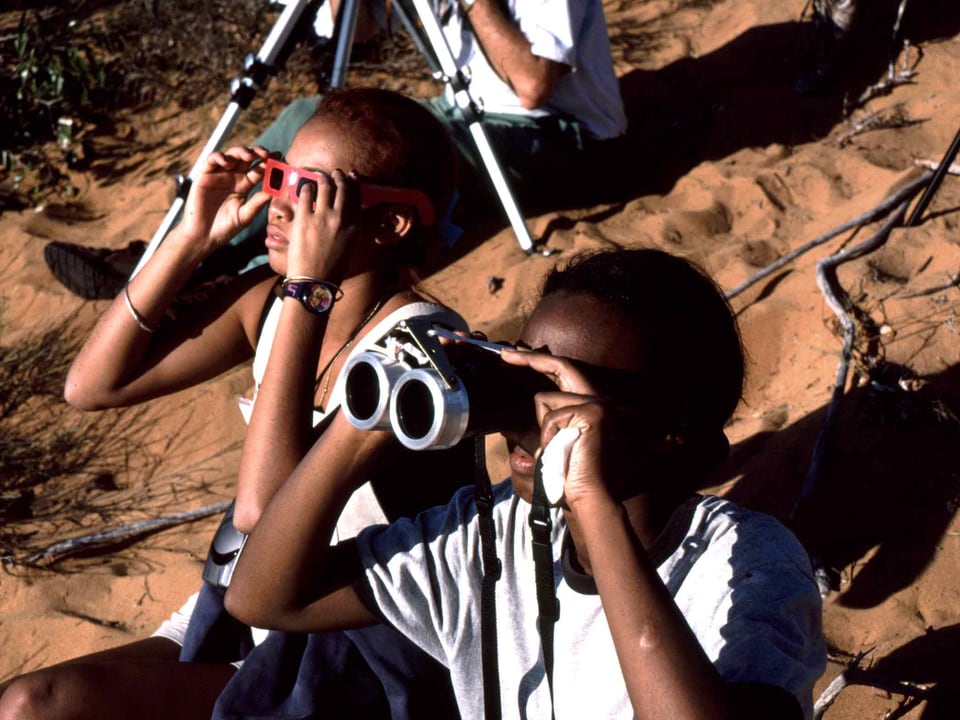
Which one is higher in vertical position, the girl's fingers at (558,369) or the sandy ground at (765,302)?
the girl's fingers at (558,369)

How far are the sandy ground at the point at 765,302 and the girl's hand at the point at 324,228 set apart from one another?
72 cm

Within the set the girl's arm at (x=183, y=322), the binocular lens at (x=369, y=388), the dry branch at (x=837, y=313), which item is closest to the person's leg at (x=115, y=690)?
the girl's arm at (x=183, y=322)

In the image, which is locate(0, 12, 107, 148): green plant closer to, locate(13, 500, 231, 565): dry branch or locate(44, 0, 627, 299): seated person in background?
locate(44, 0, 627, 299): seated person in background

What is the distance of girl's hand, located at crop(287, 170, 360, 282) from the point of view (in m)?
1.81

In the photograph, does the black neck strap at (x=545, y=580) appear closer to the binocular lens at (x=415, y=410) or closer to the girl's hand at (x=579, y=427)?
the girl's hand at (x=579, y=427)

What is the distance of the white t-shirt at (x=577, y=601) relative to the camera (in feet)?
4.16

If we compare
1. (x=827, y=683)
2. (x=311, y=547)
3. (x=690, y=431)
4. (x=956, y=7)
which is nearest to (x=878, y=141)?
(x=956, y=7)

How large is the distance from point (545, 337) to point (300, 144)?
814 millimetres

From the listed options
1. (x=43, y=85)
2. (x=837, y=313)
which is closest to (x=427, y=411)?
(x=837, y=313)

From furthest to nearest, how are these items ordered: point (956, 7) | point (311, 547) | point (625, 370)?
point (956, 7) < point (311, 547) < point (625, 370)

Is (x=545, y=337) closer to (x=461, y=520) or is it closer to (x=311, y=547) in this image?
(x=461, y=520)

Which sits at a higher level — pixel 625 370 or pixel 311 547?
Result: pixel 625 370

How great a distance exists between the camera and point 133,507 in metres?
3.06

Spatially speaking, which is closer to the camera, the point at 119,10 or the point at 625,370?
the point at 625,370
